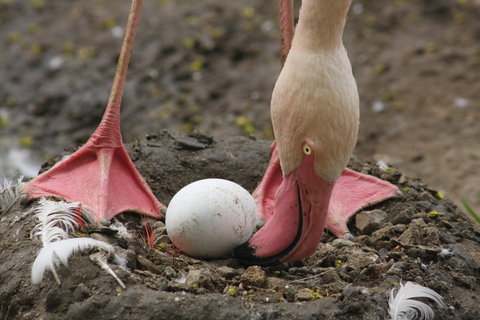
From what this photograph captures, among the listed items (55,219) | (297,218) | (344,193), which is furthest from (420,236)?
(55,219)

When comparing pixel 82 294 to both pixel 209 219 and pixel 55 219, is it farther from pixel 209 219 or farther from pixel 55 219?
pixel 209 219

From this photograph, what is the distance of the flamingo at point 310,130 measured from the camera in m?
3.07

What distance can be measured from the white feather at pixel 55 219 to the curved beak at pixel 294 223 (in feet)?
2.35

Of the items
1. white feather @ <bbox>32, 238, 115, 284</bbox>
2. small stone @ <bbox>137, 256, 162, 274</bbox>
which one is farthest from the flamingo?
white feather @ <bbox>32, 238, 115, 284</bbox>

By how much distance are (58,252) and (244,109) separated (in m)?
4.02

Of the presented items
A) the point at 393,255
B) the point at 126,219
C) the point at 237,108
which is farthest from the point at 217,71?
the point at 393,255

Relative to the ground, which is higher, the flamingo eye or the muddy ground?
the flamingo eye

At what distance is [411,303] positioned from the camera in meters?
3.01

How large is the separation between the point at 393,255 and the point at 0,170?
12.2 ft

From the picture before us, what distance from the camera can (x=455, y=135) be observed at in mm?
6664

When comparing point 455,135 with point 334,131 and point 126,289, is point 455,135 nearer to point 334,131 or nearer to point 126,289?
point 334,131

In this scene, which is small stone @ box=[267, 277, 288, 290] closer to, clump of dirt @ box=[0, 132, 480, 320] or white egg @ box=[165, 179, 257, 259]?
clump of dirt @ box=[0, 132, 480, 320]

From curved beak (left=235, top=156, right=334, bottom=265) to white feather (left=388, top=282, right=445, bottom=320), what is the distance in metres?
0.42

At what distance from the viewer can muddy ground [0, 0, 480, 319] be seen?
3240mm
